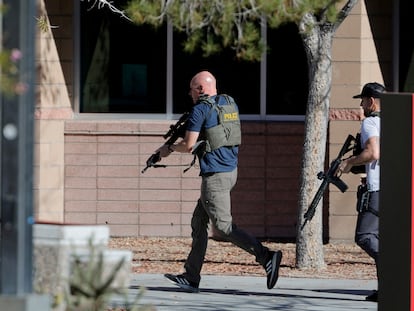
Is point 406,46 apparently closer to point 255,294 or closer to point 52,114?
point 52,114

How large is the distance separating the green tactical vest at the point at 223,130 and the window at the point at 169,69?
13.4 ft

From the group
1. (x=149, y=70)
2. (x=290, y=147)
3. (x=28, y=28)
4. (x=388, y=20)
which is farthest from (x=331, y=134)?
(x=28, y=28)

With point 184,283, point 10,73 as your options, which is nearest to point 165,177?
point 184,283

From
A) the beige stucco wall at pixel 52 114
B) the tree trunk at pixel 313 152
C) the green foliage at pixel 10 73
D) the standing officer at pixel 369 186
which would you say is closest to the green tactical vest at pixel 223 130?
the standing officer at pixel 369 186

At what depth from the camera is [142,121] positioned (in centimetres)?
1396

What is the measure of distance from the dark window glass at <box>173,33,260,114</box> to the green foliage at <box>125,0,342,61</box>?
6354 millimetres

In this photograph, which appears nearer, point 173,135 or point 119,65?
point 173,135

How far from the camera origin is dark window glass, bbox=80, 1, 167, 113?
46.1 feet

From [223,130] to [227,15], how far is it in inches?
114

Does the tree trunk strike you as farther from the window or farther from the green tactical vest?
the window

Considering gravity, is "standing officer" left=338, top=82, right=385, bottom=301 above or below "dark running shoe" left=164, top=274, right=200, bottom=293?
above

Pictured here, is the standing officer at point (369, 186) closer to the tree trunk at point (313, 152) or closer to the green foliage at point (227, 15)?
the tree trunk at point (313, 152)

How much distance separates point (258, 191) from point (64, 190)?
2371 millimetres

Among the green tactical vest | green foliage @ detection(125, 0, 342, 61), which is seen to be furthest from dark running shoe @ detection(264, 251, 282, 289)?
green foliage @ detection(125, 0, 342, 61)
